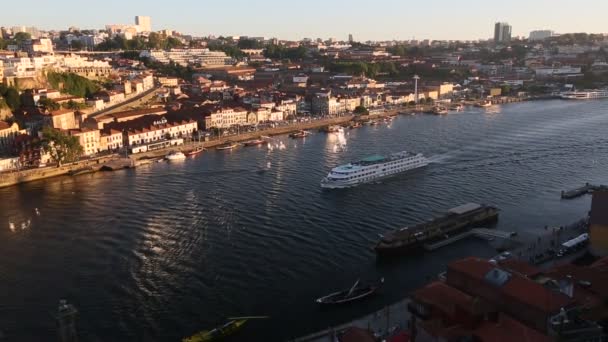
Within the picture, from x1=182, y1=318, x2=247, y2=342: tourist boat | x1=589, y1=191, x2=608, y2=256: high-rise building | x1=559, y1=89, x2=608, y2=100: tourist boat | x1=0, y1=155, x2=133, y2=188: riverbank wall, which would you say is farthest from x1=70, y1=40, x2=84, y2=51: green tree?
x1=589, y1=191, x2=608, y2=256: high-rise building

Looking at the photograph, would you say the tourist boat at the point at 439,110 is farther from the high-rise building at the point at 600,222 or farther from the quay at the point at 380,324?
the quay at the point at 380,324

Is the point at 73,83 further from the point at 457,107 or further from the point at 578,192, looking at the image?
the point at 457,107

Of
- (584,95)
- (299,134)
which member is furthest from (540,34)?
(299,134)

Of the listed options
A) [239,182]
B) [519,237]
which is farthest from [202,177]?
[519,237]

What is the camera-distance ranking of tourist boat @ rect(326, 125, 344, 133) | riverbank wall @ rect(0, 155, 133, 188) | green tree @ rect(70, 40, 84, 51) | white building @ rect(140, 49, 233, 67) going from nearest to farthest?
riverbank wall @ rect(0, 155, 133, 188)
tourist boat @ rect(326, 125, 344, 133)
white building @ rect(140, 49, 233, 67)
green tree @ rect(70, 40, 84, 51)

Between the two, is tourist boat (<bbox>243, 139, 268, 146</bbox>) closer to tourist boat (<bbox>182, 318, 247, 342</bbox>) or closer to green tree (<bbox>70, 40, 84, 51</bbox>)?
tourist boat (<bbox>182, 318, 247, 342</bbox>)

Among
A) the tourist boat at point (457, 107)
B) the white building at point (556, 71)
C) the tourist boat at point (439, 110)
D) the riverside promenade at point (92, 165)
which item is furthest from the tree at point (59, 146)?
the white building at point (556, 71)
